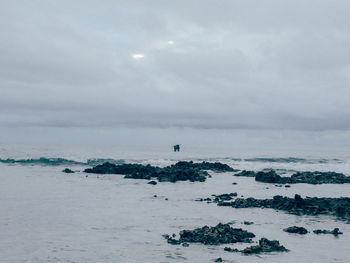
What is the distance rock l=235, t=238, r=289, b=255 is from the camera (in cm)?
2177

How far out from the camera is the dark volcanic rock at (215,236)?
78.2 ft

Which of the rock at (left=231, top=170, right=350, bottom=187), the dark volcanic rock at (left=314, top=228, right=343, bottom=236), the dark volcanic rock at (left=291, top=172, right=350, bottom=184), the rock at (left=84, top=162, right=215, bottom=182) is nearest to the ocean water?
the dark volcanic rock at (left=314, top=228, right=343, bottom=236)

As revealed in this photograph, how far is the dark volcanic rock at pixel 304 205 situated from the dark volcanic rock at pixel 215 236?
12953 millimetres

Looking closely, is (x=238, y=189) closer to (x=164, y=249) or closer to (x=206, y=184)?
(x=206, y=184)

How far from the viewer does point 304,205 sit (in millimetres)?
37625

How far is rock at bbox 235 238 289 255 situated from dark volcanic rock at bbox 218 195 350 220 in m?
14.2

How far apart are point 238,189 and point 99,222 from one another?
93.8 feet

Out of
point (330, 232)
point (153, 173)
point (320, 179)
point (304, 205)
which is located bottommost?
point (330, 232)

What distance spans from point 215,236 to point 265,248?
128 inches

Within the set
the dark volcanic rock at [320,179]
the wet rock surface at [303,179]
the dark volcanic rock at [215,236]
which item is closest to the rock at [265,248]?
the dark volcanic rock at [215,236]

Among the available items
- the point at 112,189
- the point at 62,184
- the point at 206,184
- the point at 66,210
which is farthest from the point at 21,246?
the point at 206,184

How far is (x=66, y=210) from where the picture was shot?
113ft

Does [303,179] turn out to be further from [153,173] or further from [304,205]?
[304,205]

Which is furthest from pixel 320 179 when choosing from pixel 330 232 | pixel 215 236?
pixel 215 236
